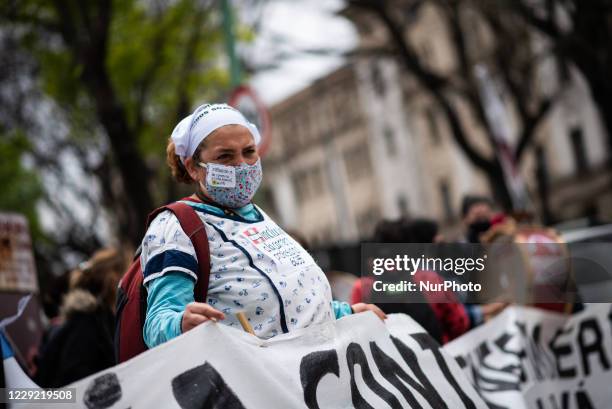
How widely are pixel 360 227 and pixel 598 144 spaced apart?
25056mm

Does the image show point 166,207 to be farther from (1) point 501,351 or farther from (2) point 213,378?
(1) point 501,351

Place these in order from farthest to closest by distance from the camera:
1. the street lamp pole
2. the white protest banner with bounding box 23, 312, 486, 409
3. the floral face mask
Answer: the street lamp pole, the floral face mask, the white protest banner with bounding box 23, 312, 486, 409

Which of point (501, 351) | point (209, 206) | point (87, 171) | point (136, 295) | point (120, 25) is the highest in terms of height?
point (120, 25)

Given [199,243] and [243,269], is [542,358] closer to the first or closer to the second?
[243,269]

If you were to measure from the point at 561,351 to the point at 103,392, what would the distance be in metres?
3.54

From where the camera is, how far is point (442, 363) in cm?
452

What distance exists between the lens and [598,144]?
42094 mm

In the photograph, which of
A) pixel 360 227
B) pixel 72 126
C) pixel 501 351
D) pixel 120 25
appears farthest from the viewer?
pixel 360 227

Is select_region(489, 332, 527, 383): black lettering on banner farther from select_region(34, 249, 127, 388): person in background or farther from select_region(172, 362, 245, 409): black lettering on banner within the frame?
select_region(172, 362, 245, 409): black lettering on banner

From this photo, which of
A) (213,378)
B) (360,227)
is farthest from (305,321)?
(360,227)

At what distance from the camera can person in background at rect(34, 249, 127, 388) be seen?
5.68m

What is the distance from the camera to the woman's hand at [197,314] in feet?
10.5

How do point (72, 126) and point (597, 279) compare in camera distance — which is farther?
point (72, 126)

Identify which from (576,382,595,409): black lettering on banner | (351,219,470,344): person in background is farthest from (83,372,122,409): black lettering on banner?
(576,382,595,409): black lettering on banner
